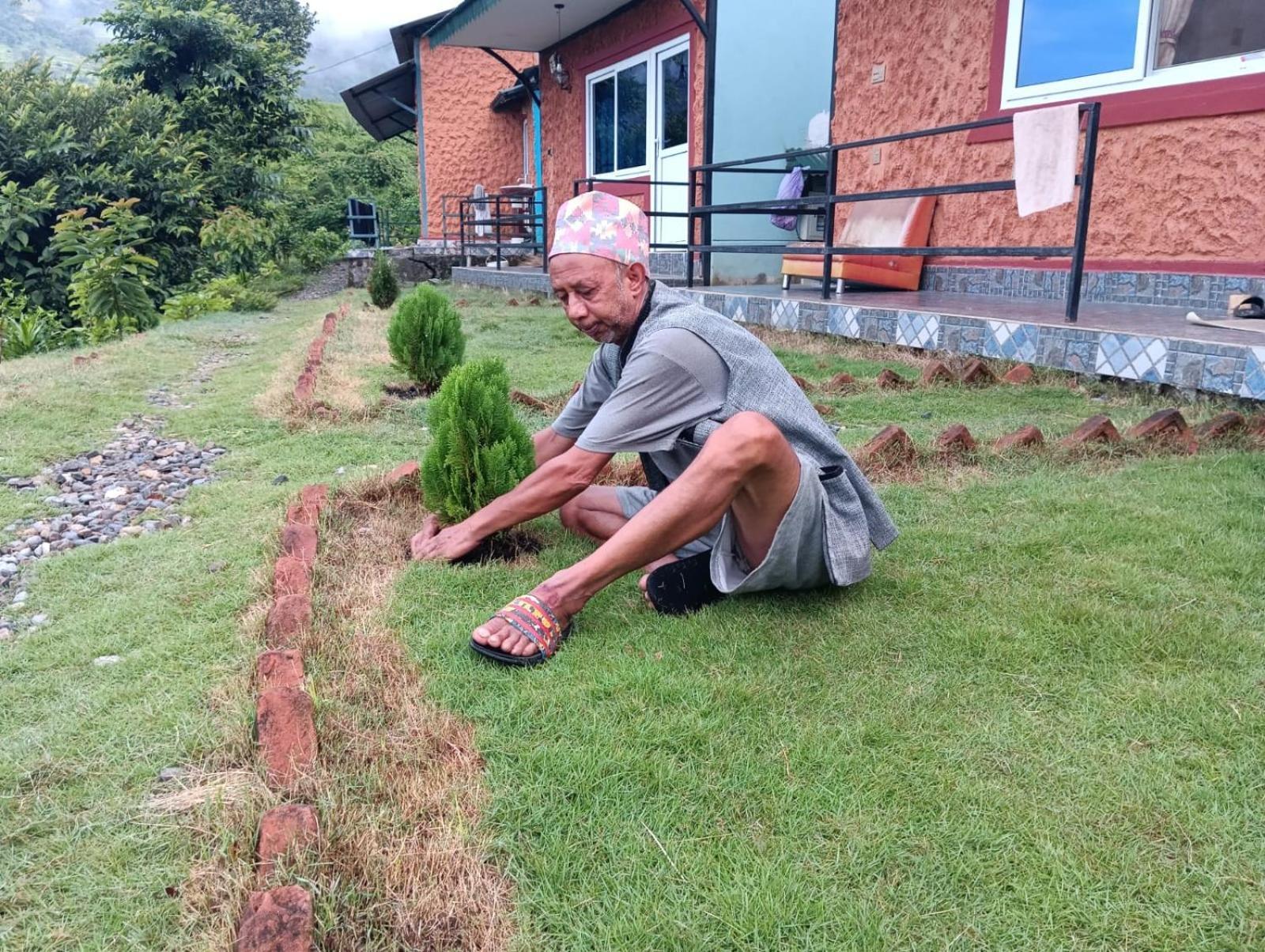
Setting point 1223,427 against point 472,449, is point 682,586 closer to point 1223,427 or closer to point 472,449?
point 472,449

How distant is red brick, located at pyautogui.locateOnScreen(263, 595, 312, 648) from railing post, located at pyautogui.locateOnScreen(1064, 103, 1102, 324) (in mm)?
4253

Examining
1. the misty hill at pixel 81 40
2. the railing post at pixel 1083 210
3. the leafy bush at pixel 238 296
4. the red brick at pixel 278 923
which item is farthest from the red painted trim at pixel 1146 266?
the misty hill at pixel 81 40

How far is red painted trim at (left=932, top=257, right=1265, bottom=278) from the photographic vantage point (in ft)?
17.8

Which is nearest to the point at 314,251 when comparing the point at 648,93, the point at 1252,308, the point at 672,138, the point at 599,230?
the point at 648,93

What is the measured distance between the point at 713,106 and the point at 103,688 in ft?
29.4

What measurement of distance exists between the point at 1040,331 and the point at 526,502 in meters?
3.65

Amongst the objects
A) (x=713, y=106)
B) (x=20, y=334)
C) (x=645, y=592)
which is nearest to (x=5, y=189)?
(x=20, y=334)

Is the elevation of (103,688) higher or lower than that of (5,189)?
lower

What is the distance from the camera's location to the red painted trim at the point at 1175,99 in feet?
17.3

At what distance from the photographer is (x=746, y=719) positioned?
185 centimetres

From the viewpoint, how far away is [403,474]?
11.2 ft

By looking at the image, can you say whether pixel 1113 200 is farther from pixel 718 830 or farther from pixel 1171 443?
pixel 718 830

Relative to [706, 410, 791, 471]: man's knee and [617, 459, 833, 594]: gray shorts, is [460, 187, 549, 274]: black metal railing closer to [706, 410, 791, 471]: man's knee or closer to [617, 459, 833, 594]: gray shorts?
[617, 459, 833, 594]: gray shorts

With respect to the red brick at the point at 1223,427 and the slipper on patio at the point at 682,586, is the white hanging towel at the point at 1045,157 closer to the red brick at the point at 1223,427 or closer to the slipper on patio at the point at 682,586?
the red brick at the point at 1223,427
